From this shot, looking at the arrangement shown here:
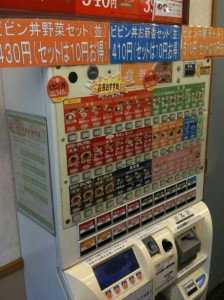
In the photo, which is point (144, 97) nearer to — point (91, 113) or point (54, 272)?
point (91, 113)

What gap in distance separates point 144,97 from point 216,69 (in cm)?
97

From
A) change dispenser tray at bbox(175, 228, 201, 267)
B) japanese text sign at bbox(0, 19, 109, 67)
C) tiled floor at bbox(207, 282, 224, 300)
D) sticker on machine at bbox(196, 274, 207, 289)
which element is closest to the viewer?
japanese text sign at bbox(0, 19, 109, 67)

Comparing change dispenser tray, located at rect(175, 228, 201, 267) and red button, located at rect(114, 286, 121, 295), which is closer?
red button, located at rect(114, 286, 121, 295)

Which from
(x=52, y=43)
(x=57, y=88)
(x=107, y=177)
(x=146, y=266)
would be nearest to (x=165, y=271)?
(x=146, y=266)

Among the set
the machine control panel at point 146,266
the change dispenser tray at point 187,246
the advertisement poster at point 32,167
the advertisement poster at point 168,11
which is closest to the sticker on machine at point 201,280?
the machine control panel at point 146,266

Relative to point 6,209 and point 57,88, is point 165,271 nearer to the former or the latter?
point 6,209

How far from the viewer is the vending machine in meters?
0.90

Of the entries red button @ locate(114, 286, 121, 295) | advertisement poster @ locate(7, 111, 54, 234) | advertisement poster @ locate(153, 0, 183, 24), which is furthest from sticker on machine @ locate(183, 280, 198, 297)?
advertisement poster @ locate(153, 0, 183, 24)

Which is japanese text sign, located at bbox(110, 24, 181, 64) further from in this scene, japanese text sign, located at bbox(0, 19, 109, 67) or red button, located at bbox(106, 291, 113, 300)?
red button, located at bbox(106, 291, 113, 300)

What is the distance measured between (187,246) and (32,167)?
0.69 meters

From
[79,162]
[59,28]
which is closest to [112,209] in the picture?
[79,162]

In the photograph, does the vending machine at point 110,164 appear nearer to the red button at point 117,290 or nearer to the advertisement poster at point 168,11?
the red button at point 117,290

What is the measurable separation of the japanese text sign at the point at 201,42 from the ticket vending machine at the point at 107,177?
0.13ft

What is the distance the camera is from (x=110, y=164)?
1.02 m
